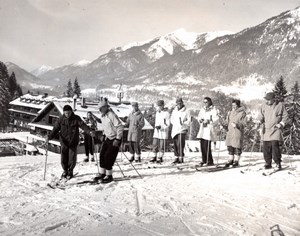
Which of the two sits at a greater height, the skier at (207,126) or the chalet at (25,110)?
the chalet at (25,110)

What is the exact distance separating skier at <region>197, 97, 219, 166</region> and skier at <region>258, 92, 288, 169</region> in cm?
134

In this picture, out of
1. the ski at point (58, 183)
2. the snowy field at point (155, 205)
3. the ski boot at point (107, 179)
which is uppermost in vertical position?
the ski boot at point (107, 179)

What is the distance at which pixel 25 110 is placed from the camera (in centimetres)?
5812

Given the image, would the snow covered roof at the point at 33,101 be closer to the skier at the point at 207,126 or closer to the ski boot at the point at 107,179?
the skier at the point at 207,126

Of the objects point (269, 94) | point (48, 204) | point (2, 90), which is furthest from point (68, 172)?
point (2, 90)

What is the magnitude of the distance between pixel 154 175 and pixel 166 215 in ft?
9.95

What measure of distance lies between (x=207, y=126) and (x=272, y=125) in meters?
1.80

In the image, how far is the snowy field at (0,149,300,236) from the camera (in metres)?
3.90

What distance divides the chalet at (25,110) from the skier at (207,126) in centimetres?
5036

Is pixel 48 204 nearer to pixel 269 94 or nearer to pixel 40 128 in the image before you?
pixel 269 94

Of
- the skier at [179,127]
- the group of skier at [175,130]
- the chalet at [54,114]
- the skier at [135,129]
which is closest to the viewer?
the group of skier at [175,130]

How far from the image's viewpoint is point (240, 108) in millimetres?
8648

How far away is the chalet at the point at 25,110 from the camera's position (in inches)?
2216

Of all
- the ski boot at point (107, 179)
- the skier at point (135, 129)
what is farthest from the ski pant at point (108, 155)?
the skier at point (135, 129)
